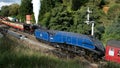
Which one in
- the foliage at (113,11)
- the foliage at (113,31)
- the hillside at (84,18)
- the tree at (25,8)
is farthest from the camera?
the tree at (25,8)

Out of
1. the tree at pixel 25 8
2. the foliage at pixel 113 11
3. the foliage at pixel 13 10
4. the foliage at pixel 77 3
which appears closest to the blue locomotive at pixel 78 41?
the foliage at pixel 113 11

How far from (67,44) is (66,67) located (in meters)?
20.0

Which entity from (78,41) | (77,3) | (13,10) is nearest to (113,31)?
(78,41)

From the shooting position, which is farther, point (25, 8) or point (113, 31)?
point (25, 8)

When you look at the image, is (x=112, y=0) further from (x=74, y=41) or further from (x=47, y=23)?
(x=74, y=41)

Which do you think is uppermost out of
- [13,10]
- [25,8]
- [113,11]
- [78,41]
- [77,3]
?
[77,3]

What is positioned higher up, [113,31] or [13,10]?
[13,10]

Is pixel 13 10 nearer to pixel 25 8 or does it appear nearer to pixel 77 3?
pixel 25 8

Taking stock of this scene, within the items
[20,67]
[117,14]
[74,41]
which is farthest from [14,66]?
[117,14]

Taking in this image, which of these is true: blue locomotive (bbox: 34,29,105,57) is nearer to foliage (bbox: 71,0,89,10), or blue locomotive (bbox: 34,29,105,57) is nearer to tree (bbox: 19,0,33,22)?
foliage (bbox: 71,0,89,10)

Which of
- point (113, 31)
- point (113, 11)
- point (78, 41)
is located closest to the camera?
point (78, 41)

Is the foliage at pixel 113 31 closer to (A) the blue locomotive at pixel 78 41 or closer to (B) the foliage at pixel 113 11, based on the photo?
(B) the foliage at pixel 113 11

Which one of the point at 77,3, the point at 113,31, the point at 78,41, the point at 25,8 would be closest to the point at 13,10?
the point at 25,8

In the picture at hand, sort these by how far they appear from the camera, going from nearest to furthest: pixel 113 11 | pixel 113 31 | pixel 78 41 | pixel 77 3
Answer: pixel 78 41
pixel 113 31
pixel 113 11
pixel 77 3
